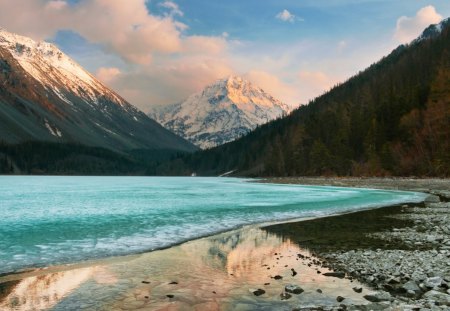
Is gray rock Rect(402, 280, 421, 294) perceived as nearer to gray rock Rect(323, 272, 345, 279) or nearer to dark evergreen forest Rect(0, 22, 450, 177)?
gray rock Rect(323, 272, 345, 279)

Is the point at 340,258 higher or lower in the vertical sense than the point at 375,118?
lower

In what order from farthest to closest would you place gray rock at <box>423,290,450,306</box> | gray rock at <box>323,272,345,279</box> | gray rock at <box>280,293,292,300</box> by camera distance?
1. gray rock at <box>323,272,345,279</box>
2. gray rock at <box>280,293,292,300</box>
3. gray rock at <box>423,290,450,306</box>

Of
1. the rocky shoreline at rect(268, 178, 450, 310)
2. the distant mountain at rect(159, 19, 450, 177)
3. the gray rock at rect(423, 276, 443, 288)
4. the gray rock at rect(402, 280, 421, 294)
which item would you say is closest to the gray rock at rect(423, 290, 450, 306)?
the rocky shoreline at rect(268, 178, 450, 310)

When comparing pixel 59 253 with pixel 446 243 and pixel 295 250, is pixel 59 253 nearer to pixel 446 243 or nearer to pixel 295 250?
pixel 295 250

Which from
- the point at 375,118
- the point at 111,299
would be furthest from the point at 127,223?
the point at 375,118

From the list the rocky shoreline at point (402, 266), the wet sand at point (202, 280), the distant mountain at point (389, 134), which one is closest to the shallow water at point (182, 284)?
the wet sand at point (202, 280)

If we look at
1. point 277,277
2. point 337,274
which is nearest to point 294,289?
point 277,277

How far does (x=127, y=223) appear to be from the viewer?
107ft

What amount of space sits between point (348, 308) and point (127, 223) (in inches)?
969

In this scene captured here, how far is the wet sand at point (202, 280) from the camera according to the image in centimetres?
1191

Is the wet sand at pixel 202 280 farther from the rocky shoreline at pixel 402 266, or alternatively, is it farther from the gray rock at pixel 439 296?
the gray rock at pixel 439 296

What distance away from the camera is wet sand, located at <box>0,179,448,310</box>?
11914 mm

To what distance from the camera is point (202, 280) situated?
14695mm

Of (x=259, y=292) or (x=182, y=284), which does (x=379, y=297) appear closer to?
(x=259, y=292)
